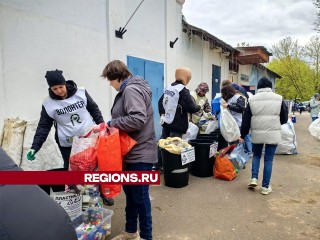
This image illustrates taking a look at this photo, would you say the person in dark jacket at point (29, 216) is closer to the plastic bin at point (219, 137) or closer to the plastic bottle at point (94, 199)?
the plastic bottle at point (94, 199)

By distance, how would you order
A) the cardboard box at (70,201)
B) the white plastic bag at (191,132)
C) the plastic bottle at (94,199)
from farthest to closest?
1. the white plastic bag at (191,132)
2. the plastic bottle at (94,199)
3. the cardboard box at (70,201)

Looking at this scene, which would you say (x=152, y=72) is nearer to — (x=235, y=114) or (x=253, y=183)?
(x=235, y=114)

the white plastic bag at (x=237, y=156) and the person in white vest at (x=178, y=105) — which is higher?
the person in white vest at (x=178, y=105)

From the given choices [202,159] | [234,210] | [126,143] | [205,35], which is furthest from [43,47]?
[205,35]

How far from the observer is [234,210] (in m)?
3.84

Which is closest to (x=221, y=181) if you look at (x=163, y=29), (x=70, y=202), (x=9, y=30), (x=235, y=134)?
(x=235, y=134)

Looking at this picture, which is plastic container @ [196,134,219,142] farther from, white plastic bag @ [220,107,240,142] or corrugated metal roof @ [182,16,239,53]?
corrugated metal roof @ [182,16,239,53]

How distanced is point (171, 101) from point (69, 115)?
6.32ft

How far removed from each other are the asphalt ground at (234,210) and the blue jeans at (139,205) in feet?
1.47

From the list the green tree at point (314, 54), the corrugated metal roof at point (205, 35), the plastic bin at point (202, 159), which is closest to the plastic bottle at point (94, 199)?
the plastic bin at point (202, 159)

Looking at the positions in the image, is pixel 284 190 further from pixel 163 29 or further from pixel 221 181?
pixel 163 29

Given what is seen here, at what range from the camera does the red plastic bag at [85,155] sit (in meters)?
2.40

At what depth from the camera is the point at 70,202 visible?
274cm

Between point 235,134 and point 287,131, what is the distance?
267 cm
